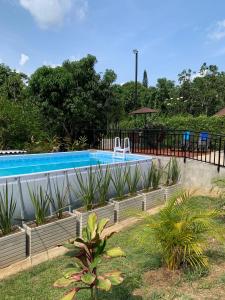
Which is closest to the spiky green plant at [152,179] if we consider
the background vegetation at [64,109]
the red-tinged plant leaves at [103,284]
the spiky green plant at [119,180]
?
the spiky green plant at [119,180]

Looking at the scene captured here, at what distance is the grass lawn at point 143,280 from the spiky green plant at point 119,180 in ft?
7.82

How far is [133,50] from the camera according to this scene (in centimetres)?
1798

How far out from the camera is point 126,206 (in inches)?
254

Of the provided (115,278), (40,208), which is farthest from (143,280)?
(40,208)

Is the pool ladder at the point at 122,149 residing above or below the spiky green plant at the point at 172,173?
above

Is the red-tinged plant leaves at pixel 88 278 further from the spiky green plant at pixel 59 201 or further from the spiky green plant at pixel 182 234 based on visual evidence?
the spiky green plant at pixel 59 201

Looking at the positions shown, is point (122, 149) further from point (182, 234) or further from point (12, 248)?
A: point (182, 234)

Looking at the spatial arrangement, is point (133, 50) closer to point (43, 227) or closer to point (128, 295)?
point (43, 227)

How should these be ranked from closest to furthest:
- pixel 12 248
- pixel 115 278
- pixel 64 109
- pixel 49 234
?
pixel 115 278 → pixel 12 248 → pixel 49 234 → pixel 64 109

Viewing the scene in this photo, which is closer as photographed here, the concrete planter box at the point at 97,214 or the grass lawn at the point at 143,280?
the grass lawn at the point at 143,280

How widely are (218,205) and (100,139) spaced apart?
874 centimetres

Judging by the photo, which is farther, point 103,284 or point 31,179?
point 31,179

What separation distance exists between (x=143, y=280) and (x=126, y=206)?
123 inches

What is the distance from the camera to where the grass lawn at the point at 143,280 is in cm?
301
